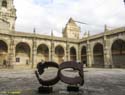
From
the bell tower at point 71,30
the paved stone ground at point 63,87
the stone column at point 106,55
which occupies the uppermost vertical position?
the bell tower at point 71,30

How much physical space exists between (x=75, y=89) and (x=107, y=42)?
26823 mm

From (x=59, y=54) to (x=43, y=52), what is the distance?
467 centimetres

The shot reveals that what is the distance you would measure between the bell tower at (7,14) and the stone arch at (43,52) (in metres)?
9.93

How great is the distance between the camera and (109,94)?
5.85m

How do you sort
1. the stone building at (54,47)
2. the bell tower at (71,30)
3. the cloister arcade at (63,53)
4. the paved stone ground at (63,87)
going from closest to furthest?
the paved stone ground at (63,87)
the cloister arcade at (63,53)
the stone building at (54,47)
the bell tower at (71,30)

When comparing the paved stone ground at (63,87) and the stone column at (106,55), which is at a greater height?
the stone column at (106,55)

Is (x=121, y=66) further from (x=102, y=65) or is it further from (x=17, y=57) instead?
(x=17, y=57)

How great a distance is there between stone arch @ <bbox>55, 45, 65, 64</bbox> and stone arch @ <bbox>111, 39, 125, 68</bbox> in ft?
44.9

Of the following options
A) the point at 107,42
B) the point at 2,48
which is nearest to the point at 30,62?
the point at 2,48

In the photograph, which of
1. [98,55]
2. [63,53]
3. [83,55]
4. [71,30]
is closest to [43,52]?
[63,53]

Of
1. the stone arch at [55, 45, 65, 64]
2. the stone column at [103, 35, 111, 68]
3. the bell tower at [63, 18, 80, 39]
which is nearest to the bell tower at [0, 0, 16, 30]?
the stone arch at [55, 45, 65, 64]

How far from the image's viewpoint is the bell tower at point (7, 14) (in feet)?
128

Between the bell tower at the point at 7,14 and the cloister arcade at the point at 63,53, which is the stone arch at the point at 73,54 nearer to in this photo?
the cloister arcade at the point at 63,53

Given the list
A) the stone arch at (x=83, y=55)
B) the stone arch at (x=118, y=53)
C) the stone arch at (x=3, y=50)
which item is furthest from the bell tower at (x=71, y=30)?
A: the stone arch at (x=3, y=50)
